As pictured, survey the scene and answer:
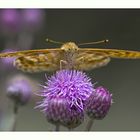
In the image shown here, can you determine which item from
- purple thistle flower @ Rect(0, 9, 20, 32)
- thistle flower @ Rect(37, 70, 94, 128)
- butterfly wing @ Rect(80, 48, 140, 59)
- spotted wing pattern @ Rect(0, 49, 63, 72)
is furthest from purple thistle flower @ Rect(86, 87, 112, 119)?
purple thistle flower @ Rect(0, 9, 20, 32)

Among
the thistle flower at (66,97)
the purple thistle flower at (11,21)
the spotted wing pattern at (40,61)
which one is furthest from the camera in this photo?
the purple thistle flower at (11,21)

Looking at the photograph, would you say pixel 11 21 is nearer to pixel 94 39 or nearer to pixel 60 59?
pixel 94 39

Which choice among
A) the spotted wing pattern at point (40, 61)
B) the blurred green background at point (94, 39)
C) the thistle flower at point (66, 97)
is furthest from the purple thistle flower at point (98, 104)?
the blurred green background at point (94, 39)

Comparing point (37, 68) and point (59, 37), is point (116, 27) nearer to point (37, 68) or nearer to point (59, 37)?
point (59, 37)

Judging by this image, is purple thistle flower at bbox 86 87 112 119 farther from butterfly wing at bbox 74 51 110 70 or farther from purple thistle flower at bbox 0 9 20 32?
purple thistle flower at bbox 0 9 20 32

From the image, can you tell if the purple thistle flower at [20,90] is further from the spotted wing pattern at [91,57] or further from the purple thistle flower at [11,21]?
the purple thistle flower at [11,21]

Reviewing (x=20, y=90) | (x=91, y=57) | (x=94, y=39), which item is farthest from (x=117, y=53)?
(x=94, y=39)
